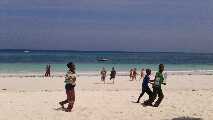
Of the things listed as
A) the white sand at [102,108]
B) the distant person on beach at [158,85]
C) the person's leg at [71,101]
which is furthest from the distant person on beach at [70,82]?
the distant person on beach at [158,85]


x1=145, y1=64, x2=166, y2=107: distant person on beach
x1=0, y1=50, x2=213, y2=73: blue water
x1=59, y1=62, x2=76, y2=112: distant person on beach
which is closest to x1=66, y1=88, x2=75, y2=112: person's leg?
x1=59, y1=62, x2=76, y2=112: distant person on beach

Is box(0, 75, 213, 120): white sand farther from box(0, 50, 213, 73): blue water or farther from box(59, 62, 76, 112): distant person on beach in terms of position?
box(0, 50, 213, 73): blue water

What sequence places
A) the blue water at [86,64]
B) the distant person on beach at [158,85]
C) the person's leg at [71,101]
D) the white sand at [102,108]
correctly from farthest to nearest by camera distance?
the blue water at [86,64] → the distant person on beach at [158,85] → the person's leg at [71,101] → the white sand at [102,108]

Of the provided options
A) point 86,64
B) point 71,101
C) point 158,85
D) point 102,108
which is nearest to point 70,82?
point 71,101

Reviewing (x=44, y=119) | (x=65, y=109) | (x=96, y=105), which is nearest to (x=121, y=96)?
(x=96, y=105)

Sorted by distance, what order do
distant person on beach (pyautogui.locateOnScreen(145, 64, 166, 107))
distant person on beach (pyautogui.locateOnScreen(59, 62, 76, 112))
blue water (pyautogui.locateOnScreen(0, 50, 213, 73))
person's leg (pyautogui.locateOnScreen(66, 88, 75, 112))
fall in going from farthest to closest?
blue water (pyautogui.locateOnScreen(0, 50, 213, 73))
distant person on beach (pyautogui.locateOnScreen(145, 64, 166, 107))
person's leg (pyautogui.locateOnScreen(66, 88, 75, 112))
distant person on beach (pyautogui.locateOnScreen(59, 62, 76, 112))

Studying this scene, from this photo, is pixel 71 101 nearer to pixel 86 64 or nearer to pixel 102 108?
pixel 102 108

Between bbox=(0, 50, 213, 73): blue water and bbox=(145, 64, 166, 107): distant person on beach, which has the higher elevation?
bbox=(0, 50, 213, 73): blue water

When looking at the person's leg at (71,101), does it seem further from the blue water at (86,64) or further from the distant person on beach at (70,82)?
the blue water at (86,64)

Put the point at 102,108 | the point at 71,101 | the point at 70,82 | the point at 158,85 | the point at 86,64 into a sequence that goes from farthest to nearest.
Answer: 1. the point at 86,64
2. the point at 158,85
3. the point at 102,108
4. the point at 71,101
5. the point at 70,82

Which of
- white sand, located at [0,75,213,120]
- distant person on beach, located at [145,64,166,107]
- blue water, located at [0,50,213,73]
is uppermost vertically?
blue water, located at [0,50,213,73]

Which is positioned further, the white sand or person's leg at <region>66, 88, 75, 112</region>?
person's leg at <region>66, 88, 75, 112</region>

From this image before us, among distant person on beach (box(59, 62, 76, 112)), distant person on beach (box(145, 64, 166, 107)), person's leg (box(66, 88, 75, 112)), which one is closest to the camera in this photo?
distant person on beach (box(59, 62, 76, 112))

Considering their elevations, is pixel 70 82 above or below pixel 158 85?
above
